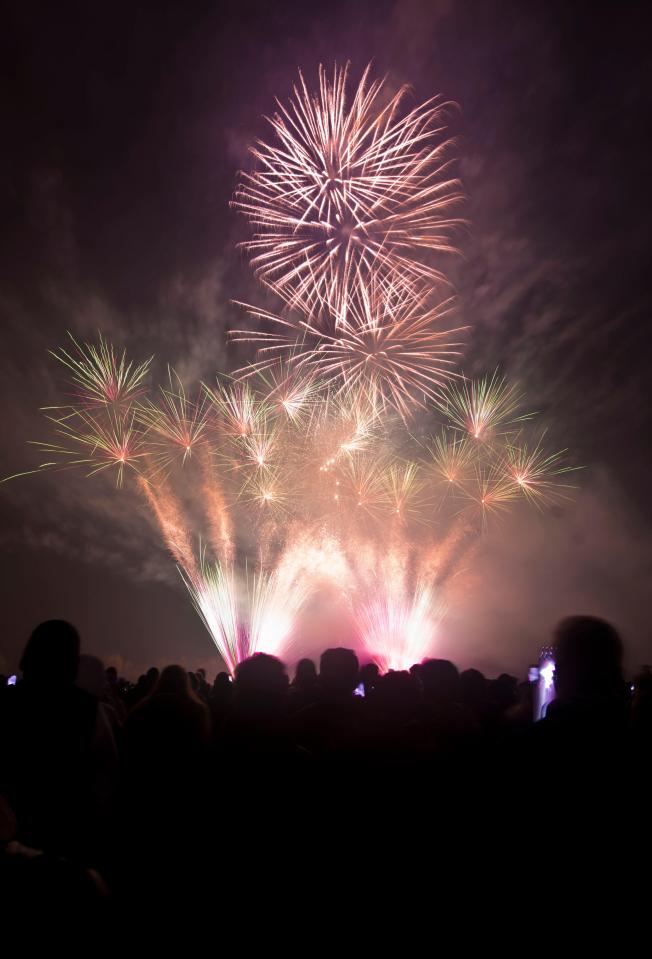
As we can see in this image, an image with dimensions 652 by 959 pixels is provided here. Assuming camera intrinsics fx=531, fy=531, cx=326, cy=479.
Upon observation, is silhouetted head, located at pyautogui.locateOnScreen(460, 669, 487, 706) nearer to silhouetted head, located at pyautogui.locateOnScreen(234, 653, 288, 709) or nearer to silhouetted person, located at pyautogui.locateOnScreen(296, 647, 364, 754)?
silhouetted person, located at pyautogui.locateOnScreen(296, 647, 364, 754)

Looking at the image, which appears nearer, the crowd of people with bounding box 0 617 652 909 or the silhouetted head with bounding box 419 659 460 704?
the crowd of people with bounding box 0 617 652 909

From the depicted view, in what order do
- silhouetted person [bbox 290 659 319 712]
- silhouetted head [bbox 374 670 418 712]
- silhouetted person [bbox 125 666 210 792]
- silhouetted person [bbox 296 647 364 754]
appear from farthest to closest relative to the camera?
silhouetted person [bbox 290 659 319 712], silhouetted person [bbox 296 647 364 754], silhouetted head [bbox 374 670 418 712], silhouetted person [bbox 125 666 210 792]

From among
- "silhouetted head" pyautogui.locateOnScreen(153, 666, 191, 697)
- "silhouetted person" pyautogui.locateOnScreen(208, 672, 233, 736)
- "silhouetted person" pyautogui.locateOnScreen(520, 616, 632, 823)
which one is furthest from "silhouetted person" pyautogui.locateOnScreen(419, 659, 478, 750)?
"silhouetted person" pyautogui.locateOnScreen(208, 672, 233, 736)

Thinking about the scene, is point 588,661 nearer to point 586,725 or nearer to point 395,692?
point 586,725

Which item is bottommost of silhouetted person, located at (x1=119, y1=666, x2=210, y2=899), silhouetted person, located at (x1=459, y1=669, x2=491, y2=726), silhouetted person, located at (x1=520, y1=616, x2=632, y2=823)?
silhouetted person, located at (x1=119, y1=666, x2=210, y2=899)

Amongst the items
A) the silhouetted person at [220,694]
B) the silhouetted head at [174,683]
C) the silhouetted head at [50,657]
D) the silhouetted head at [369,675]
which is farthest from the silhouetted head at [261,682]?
the silhouetted head at [369,675]

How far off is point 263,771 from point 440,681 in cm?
217

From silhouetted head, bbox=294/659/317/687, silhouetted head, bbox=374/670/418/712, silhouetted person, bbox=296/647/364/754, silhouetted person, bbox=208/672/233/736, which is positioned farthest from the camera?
silhouetted person, bbox=208/672/233/736

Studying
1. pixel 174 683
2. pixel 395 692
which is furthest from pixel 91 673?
pixel 395 692

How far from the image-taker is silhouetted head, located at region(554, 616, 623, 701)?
3.00 metres

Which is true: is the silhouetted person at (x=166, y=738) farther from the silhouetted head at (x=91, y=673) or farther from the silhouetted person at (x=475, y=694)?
the silhouetted person at (x=475, y=694)

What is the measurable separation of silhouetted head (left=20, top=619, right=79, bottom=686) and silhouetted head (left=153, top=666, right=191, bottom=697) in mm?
693

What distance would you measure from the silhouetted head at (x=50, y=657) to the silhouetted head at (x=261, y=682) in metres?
1.13

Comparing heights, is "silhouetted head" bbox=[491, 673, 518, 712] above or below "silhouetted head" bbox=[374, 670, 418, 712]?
above
